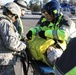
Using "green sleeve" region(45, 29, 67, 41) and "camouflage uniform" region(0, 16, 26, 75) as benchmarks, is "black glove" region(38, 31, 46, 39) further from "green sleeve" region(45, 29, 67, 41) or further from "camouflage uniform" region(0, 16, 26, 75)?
"camouflage uniform" region(0, 16, 26, 75)

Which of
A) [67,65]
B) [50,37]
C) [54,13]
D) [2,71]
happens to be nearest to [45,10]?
[54,13]

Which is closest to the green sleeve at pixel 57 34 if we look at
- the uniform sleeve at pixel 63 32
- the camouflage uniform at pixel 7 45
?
the uniform sleeve at pixel 63 32

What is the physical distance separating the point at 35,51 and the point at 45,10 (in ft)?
2.35

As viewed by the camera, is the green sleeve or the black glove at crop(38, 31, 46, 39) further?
the black glove at crop(38, 31, 46, 39)

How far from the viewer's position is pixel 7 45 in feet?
16.9

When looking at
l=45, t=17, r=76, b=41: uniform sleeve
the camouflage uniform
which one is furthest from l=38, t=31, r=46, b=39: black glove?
the camouflage uniform

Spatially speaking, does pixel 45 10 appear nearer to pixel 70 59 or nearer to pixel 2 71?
pixel 2 71

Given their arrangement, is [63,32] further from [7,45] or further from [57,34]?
[7,45]

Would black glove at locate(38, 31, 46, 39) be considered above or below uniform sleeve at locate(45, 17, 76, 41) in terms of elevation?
below

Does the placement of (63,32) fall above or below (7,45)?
above

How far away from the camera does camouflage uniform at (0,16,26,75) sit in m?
5.16

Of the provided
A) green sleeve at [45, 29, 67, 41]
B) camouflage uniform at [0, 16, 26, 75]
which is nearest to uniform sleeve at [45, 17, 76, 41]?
green sleeve at [45, 29, 67, 41]

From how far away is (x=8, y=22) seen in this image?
205 inches

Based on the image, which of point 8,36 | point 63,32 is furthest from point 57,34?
point 8,36
